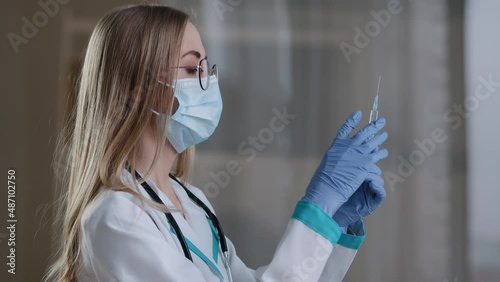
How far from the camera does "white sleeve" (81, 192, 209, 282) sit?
1.08 m

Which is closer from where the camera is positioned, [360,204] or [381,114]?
[360,204]

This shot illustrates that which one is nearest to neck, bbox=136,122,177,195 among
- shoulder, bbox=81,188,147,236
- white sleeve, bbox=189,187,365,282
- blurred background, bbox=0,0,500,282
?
shoulder, bbox=81,188,147,236

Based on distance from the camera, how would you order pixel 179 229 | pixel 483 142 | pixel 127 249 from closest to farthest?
pixel 127 249, pixel 179 229, pixel 483 142

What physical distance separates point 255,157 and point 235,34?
0.45 m

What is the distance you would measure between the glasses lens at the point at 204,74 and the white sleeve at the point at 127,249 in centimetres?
30

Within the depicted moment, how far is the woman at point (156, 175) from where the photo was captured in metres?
1.10

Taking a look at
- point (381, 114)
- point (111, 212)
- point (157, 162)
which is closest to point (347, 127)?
point (157, 162)

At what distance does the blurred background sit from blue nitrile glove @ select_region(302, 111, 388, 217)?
Result: 976 millimetres

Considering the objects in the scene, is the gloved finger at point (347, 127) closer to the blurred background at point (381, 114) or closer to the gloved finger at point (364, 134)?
the gloved finger at point (364, 134)

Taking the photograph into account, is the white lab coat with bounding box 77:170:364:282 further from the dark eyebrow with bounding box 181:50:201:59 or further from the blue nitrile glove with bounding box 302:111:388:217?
the dark eyebrow with bounding box 181:50:201:59

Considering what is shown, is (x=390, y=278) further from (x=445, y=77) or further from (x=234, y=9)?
(x=234, y=9)

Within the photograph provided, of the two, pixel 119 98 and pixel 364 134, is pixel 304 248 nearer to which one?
pixel 364 134

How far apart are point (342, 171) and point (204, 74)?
0.35 m

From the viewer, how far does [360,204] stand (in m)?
1.30
